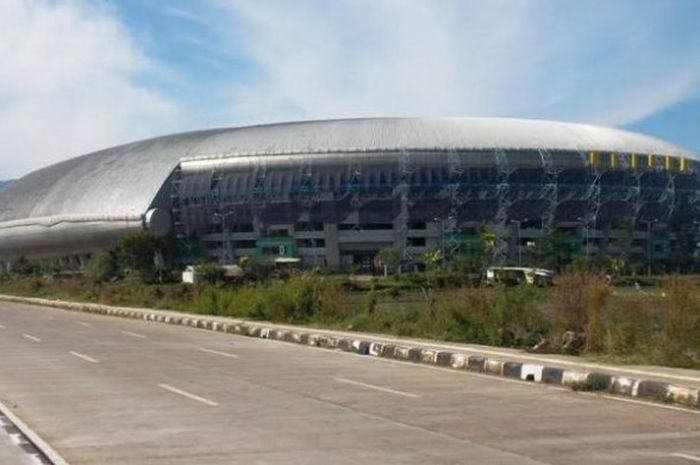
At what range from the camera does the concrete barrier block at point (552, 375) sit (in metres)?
15.8

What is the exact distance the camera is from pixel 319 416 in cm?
1220

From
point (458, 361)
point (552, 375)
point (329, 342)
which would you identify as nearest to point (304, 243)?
point (329, 342)

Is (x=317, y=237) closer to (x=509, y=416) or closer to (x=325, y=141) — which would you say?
(x=325, y=141)

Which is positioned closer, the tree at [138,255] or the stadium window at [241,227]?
the tree at [138,255]

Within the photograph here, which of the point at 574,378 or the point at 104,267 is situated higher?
the point at 104,267

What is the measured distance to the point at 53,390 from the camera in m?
15.3

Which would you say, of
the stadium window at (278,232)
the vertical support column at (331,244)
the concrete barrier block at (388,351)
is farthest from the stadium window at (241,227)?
the concrete barrier block at (388,351)

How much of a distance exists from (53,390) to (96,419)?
361 cm

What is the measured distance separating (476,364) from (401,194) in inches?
3528

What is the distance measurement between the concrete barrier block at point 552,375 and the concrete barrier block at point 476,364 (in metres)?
1.92

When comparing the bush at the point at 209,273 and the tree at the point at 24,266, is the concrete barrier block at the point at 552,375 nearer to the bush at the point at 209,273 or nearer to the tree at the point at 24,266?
the bush at the point at 209,273

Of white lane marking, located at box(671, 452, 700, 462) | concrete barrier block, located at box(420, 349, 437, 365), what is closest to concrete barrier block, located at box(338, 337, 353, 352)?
concrete barrier block, located at box(420, 349, 437, 365)

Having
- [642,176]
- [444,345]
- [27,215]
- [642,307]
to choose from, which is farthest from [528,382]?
[27,215]

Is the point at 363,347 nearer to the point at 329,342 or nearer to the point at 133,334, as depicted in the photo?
the point at 329,342
